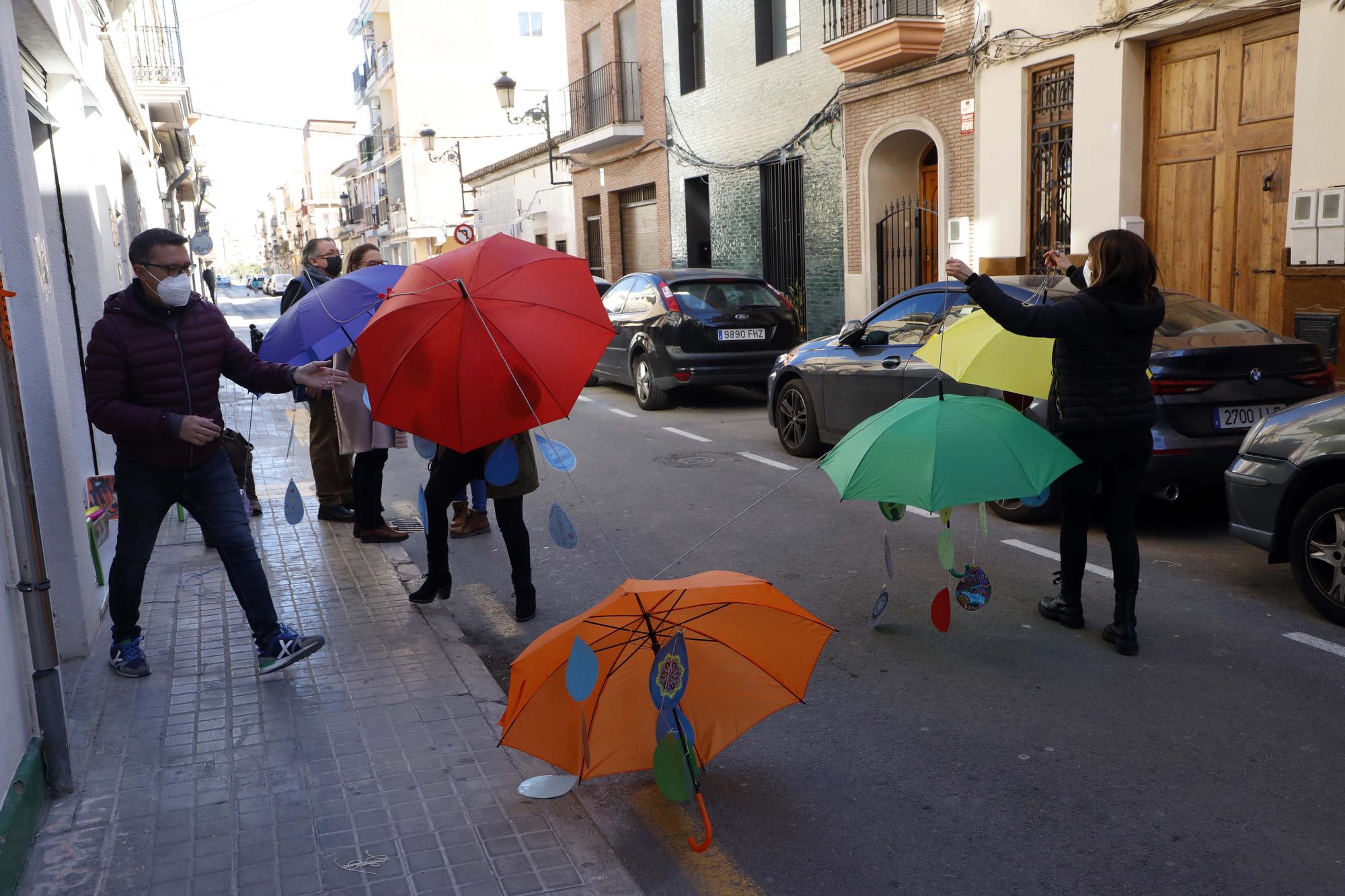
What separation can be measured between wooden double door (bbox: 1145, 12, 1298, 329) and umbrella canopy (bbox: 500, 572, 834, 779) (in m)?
9.46

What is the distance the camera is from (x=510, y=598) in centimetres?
620

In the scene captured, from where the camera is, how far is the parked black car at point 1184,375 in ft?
21.0

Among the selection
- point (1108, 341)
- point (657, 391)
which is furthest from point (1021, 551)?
point (657, 391)

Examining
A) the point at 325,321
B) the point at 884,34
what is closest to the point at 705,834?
the point at 325,321

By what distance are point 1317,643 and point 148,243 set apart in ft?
17.1

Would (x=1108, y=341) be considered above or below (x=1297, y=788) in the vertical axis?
above

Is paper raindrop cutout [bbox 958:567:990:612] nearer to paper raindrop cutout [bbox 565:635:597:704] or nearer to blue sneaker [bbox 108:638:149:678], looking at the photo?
paper raindrop cutout [bbox 565:635:597:704]

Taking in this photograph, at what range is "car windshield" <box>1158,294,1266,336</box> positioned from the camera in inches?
267

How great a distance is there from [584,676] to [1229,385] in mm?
4846

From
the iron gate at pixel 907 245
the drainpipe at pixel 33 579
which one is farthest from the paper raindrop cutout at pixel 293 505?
the iron gate at pixel 907 245

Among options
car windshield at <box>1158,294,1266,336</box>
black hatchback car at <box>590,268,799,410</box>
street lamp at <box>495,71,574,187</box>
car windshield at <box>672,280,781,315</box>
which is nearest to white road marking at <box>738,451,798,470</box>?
black hatchback car at <box>590,268,799,410</box>

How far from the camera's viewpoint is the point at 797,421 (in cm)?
989

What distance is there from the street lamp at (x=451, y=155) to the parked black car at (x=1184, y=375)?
28455 millimetres

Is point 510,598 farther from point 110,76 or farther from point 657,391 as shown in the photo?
point 110,76
